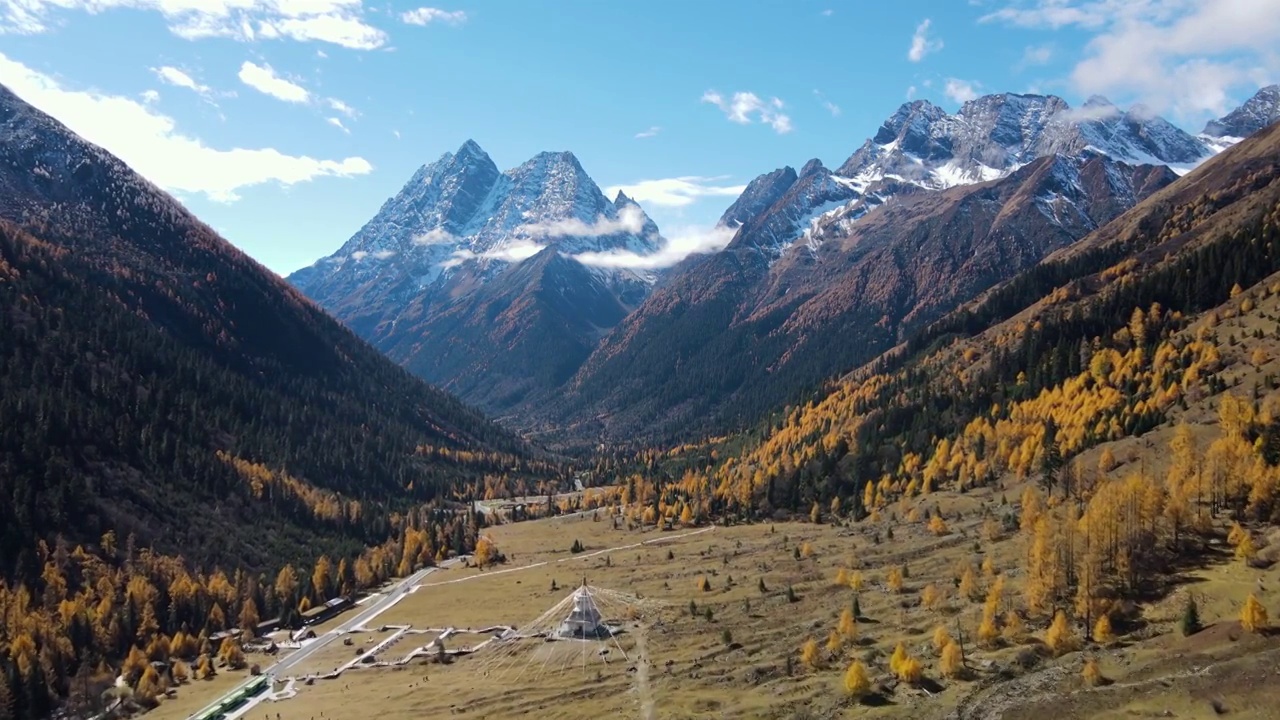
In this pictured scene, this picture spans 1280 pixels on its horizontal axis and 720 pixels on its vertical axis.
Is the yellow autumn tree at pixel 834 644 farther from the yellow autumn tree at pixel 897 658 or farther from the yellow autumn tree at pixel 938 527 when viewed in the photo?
the yellow autumn tree at pixel 938 527

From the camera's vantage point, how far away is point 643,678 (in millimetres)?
103625

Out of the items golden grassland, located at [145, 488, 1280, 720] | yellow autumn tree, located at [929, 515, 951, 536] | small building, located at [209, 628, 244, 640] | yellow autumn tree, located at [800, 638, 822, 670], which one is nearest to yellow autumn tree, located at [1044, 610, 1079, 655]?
golden grassland, located at [145, 488, 1280, 720]

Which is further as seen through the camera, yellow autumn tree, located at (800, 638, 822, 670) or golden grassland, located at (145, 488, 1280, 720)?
yellow autumn tree, located at (800, 638, 822, 670)

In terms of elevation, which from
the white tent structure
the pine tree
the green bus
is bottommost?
the green bus

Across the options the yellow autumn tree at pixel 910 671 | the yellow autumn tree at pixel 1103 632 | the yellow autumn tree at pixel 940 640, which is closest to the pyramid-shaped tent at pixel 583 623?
the yellow autumn tree at pixel 910 671

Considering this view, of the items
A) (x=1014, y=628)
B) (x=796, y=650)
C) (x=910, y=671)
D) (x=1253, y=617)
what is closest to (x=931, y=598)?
(x=1014, y=628)

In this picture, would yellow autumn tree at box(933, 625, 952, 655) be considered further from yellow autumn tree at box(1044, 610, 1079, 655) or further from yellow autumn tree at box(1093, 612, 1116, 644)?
yellow autumn tree at box(1093, 612, 1116, 644)

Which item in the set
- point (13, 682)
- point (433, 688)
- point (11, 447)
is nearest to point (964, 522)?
point (433, 688)

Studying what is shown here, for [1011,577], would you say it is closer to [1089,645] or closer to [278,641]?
[1089,645]

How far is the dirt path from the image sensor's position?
93.1 meters

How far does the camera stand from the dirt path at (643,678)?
305 feet

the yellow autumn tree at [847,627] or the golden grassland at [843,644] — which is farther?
the yellow autumn tree at [847,627]

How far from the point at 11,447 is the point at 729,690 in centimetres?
16164

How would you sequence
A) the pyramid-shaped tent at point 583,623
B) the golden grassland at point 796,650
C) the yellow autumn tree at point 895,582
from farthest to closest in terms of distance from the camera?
the pyramid-shaped tent at point 583,623 → the yellow autumn tree at point 895,582 → the golden grassland at point 796,650
